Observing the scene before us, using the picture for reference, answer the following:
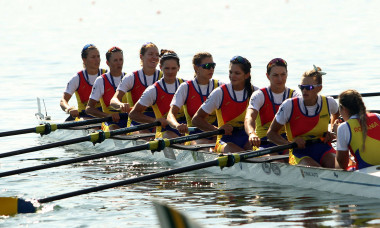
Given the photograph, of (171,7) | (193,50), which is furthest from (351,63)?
(171,7)

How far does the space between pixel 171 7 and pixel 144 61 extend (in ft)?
229

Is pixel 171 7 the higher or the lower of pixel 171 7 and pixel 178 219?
the higher

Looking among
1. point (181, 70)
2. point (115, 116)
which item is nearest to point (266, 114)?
point (115, 116)

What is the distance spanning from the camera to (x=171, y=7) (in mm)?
82375

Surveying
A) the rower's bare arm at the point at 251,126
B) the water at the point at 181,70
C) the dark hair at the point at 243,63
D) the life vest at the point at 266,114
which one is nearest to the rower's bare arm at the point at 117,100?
the water at the point at 181,70

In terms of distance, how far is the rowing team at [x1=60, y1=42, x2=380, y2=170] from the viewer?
8648 mm

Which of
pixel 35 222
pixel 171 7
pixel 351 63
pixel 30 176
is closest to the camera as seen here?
pixel 35 222

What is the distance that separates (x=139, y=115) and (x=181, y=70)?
19.9 metres

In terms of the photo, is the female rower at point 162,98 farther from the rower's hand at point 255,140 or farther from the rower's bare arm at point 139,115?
the rower's hand at point 255,140

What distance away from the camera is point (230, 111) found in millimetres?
11094

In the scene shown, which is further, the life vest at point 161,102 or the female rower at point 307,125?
the life vest at point 161,102

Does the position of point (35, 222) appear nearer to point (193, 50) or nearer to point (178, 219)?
point (178, 219)

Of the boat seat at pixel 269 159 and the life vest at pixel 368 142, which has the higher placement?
the life vest at pixel 368 142

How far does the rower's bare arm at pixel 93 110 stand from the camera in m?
14.2
